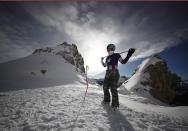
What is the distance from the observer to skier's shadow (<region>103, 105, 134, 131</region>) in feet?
12.2

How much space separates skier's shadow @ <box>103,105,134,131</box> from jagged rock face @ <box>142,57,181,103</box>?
17330mm

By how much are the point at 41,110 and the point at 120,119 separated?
2.62 meters

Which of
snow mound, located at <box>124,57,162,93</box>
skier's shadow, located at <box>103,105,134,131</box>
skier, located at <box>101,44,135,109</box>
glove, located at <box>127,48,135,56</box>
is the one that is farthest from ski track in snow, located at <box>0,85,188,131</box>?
snow mound, located at <box>124,57,162,93</box>

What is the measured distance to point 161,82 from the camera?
24.1 m

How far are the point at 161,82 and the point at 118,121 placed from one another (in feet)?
75.1

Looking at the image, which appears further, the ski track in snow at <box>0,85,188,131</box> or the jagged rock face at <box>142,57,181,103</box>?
the jagged rock face at <box>142,57,181,103</box>

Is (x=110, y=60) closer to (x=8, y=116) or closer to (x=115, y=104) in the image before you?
(x=115, y=104)

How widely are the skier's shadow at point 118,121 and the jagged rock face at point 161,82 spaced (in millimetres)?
17330

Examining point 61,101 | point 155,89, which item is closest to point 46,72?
point 61,101

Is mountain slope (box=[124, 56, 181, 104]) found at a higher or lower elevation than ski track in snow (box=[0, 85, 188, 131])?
higher

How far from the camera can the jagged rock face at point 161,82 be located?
21527 mm

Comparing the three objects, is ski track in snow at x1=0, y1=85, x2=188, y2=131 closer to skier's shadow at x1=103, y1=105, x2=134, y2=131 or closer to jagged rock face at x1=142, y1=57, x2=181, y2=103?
skier's shadow at x1=103, y1=105, x2=134, y2=131

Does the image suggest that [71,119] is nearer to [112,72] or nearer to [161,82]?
[112,72]

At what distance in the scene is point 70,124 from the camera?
3725mm
